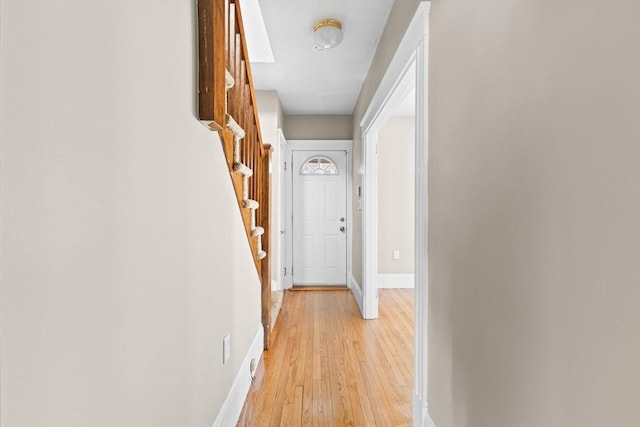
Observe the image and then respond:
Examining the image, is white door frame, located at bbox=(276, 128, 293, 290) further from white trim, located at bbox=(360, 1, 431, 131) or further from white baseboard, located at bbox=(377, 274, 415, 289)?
white trim, located at bbox=(360, 1, 431, 131)

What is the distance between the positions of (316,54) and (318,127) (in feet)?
6.49

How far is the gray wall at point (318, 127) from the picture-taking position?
5.29m

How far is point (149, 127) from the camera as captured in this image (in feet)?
3.22

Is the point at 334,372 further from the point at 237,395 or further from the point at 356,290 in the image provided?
the point at 356,290

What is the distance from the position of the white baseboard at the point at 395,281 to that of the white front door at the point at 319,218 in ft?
1.74

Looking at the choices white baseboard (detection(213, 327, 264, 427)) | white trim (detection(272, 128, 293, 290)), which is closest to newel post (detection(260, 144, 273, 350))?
white baseboard (detection(213, 327, 264, 427))

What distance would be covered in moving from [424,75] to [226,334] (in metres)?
1.53

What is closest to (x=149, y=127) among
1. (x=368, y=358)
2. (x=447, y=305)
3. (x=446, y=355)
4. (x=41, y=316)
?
(x=41, y=316)

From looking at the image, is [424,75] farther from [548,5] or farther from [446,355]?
[446,355]

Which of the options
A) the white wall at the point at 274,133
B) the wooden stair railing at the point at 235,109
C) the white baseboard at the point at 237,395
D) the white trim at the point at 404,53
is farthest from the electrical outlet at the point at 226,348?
the white wall at the point at 274,133

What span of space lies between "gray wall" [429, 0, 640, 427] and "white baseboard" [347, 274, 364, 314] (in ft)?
8.53

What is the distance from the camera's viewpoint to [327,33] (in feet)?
9.18

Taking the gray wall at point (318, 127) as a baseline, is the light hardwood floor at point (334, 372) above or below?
below

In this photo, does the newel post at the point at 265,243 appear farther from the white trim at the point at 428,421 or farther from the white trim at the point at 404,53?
the white trim at the point at 428,421
